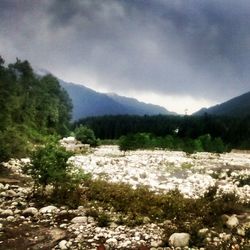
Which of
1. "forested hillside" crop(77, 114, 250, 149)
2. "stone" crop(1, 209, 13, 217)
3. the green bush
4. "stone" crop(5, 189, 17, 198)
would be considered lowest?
"stone" crop(1, 209, 13, 217)

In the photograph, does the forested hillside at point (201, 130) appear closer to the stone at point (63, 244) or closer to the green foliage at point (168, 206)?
the green foliage at point (168, 206)

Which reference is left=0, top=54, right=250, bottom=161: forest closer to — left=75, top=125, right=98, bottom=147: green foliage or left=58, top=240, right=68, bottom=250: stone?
left=75, top=125, right=98, bottom=147: green foliage

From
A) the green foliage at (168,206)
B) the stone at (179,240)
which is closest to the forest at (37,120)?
the green foliage at (168,206)

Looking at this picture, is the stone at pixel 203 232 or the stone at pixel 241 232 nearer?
the stone at pixel 203 232

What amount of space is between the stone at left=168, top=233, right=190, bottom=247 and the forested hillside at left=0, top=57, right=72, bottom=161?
2064 cm

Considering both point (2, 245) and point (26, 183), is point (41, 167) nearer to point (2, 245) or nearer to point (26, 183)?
point (26, 183)

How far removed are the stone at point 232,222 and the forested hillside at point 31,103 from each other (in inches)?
Result: 792

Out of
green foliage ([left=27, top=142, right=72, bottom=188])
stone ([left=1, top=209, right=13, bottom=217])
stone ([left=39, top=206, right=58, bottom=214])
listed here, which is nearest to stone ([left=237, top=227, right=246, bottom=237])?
stone ([left=39, top=206, right=58, bottom=214])

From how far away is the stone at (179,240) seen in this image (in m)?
11.5

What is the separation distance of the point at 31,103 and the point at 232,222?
52.2m

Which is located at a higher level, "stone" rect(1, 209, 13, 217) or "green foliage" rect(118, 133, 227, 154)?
"green foliage" rect(118, 133, 227, 154)

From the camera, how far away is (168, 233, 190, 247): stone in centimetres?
1151

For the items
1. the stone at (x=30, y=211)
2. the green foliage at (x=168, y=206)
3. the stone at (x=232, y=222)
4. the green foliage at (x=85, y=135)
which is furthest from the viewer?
the green foliage at (x=85, y=135)

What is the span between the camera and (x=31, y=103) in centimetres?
6241
